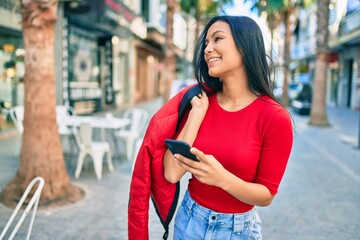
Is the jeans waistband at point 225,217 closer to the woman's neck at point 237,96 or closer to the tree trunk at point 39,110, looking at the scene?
the woman's neck at point 237,96

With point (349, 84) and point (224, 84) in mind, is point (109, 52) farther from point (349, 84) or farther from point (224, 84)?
point (224, 84)

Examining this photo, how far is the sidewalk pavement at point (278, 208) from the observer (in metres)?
3.94

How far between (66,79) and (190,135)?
12.5m

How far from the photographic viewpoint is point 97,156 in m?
5.96

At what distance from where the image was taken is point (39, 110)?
15.3 feet

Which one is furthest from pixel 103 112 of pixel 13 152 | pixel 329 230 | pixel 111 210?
pixel 329 230

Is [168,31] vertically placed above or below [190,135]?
above

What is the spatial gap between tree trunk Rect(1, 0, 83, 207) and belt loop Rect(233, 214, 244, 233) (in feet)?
11.7

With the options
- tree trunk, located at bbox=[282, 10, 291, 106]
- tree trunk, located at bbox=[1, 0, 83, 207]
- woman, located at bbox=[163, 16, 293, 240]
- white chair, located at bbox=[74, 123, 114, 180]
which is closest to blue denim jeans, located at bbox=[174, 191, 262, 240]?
woman, located at bbox=[163, 16, 293, 240]

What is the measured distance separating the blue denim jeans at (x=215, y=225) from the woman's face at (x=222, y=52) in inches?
22.8

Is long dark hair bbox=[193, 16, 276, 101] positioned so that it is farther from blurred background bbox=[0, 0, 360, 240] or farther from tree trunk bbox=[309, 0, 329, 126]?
tree trunk bbox=[309, 0, 329, 126]

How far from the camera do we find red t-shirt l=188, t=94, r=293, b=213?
1.46 metres

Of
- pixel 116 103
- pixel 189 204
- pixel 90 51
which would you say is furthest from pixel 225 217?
pixel 116 103

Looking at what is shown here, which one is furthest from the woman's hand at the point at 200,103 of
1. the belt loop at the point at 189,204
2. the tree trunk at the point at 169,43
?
the tree trunk at the point at 169,43
